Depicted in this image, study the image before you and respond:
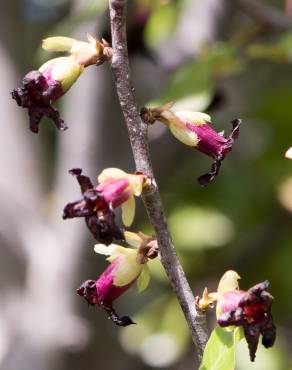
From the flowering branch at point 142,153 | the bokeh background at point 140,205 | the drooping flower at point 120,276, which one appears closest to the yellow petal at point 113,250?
the drooping flower at point 120,276

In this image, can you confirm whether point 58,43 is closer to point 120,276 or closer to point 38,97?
point 38,97

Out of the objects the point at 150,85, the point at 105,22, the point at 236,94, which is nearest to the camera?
the point at 105,22

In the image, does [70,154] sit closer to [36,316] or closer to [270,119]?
[36,316]

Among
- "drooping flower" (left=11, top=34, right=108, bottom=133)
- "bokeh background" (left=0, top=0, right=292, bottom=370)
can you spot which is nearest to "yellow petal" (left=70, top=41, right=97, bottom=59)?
"drooping flower" (left=11, top=34, right=108, bottom=133)

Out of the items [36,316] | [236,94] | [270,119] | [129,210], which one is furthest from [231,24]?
[129,210]

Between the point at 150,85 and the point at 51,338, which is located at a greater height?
the point at 150,85

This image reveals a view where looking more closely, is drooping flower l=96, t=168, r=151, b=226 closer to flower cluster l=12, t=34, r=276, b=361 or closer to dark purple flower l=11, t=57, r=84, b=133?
flower cluster l=12, t=34, r=276, b=361
